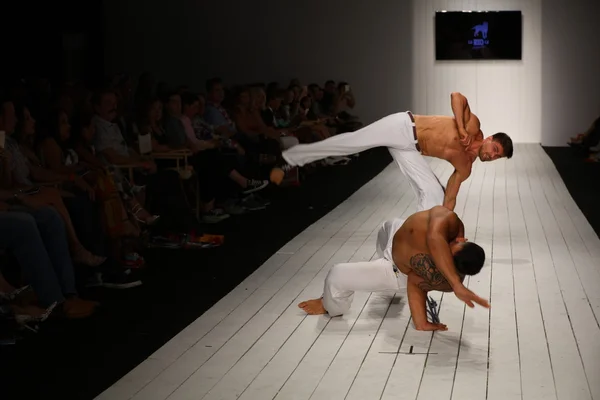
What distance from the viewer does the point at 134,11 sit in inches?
608

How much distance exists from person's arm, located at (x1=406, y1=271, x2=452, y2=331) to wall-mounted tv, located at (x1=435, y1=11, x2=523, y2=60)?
10788 millimetres

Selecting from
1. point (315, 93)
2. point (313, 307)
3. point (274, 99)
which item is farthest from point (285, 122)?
point (313, 307)

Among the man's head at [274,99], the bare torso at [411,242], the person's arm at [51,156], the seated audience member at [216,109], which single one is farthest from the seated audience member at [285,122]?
the bare torso at [411,242]

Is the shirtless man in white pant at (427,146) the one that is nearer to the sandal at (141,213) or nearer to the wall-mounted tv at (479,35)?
the sandal at (141,213)

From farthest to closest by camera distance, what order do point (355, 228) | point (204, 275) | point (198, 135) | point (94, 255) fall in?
point (198, 135) < point (355, 228) < point (204, 275) < point (94, 255)

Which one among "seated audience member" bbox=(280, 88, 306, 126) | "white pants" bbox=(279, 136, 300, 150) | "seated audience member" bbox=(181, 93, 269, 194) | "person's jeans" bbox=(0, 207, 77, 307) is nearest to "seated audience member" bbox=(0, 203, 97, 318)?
"person's jeans" bbox=(0, 207, 77, 307)

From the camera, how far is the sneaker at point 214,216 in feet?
23.9

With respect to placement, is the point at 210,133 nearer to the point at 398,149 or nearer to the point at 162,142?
the point at 162,142

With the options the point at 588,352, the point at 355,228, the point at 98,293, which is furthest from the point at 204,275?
the point at 588,352

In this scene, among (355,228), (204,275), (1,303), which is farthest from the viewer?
(355,228)

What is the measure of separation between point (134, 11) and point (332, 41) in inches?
122

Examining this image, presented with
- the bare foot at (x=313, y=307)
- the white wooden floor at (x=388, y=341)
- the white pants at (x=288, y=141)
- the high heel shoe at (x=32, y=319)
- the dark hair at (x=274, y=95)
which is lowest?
the white wooden floor at (x=388, y=341)

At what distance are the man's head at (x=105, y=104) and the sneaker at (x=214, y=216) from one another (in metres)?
1.44

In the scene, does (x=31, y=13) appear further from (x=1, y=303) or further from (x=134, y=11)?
(x=1, y=303)
